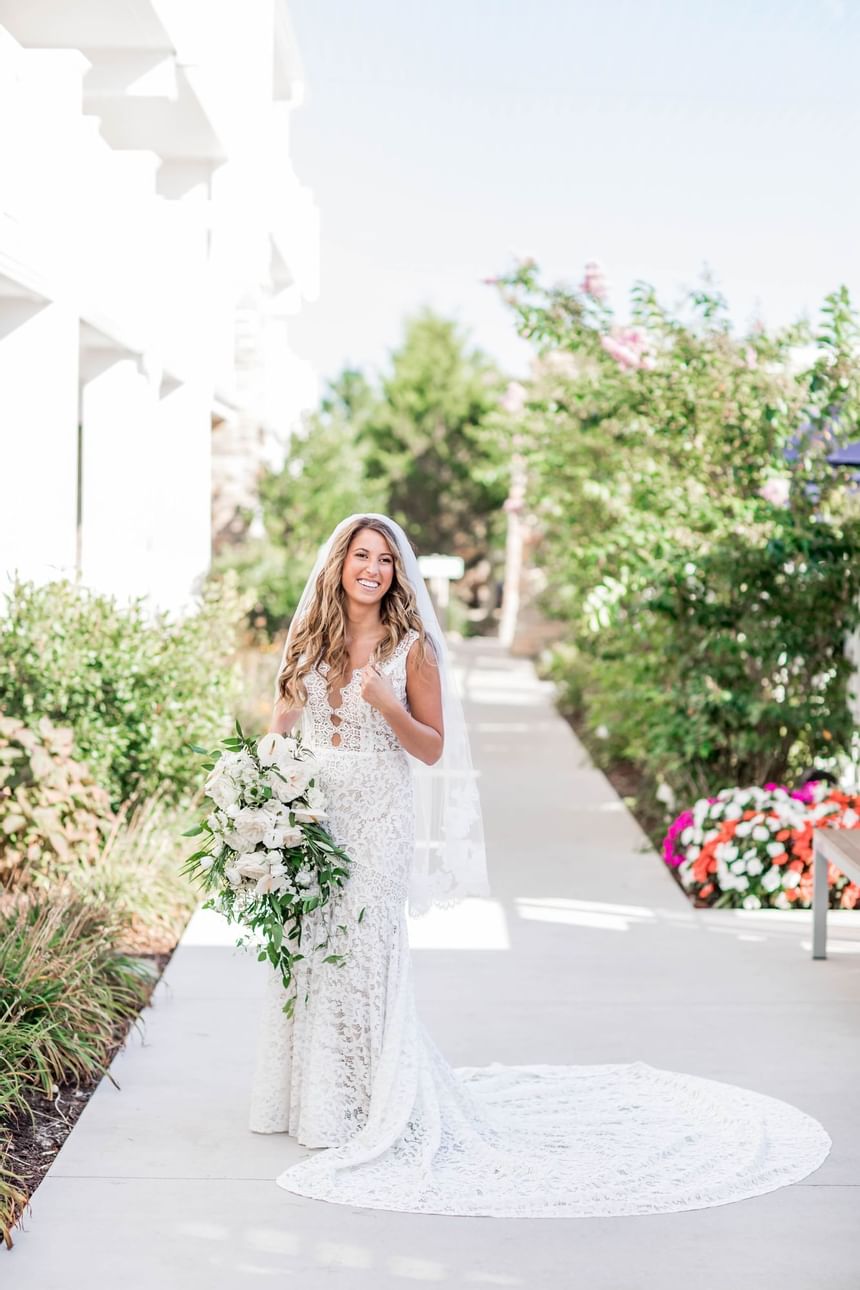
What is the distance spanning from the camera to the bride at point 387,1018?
4.61m

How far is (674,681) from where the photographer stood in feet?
32.3

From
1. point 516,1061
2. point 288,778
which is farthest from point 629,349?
point 288,778

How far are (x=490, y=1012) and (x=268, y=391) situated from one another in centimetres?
1543

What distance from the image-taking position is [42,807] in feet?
24.0

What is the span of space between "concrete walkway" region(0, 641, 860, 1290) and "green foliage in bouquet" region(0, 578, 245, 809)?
1284mm

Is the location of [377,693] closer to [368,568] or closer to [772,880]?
[368,568]

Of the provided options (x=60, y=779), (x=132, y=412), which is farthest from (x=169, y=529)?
(x=60, y=779)

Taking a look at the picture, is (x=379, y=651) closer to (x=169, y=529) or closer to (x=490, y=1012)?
(x=490, y=1012)

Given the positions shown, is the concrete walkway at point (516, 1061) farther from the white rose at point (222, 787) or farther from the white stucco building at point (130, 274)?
the white stucco building at point (130, 274)

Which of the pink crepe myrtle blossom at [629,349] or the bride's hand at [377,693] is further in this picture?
the pink crepe myrtle blossom at [629,349]

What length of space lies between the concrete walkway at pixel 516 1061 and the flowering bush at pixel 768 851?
21cm

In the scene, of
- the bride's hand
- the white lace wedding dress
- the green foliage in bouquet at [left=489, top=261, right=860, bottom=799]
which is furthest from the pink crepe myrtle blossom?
the bride's hand

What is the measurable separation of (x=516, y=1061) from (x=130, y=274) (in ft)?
25.7

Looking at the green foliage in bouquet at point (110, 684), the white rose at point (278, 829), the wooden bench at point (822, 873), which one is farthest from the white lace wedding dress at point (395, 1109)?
Result: the green foliage in bouquet at point (110, 684)
